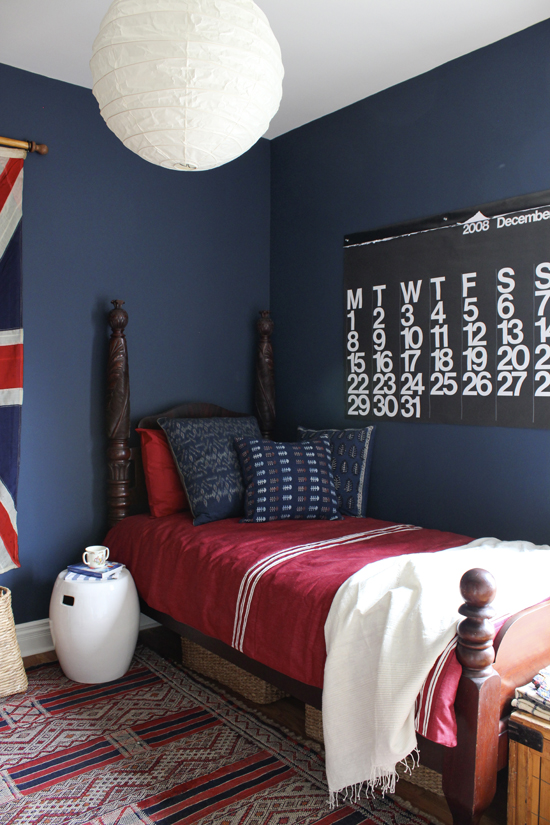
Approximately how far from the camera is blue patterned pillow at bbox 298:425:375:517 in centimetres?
298

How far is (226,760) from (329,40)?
2.72m

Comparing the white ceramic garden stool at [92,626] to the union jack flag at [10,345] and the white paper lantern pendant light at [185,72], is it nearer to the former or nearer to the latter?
the union jack flag at [10,345]

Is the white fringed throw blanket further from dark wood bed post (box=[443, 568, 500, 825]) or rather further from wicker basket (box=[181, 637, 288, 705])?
wicker basket (box=[181, 637, 288, 705])

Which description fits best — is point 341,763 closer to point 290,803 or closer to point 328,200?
point 290,803

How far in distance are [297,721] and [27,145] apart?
2591mm

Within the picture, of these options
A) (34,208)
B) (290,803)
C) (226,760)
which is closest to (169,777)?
(226,760)

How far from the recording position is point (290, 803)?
5.99 ft

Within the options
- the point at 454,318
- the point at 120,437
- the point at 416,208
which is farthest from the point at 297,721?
the point at 416,208

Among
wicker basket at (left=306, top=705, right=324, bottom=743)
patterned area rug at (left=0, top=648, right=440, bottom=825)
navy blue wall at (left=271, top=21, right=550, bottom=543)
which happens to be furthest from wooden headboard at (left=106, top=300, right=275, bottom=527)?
wicker basket at (left=306, top=705, right=324, bottom=743)

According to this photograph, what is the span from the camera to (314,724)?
214 cm

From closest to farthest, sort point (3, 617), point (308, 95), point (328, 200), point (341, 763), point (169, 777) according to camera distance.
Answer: point (341, 763)
point (169, 777)
point (3, 617)
point (308, 95)
point (328, 200)

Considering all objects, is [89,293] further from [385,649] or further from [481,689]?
[481,689]

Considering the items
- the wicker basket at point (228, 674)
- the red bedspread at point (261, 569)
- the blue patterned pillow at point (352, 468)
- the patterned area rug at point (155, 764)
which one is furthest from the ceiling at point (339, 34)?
the patterned area rug at point (155, 764)

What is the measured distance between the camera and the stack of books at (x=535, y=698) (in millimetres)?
1533
